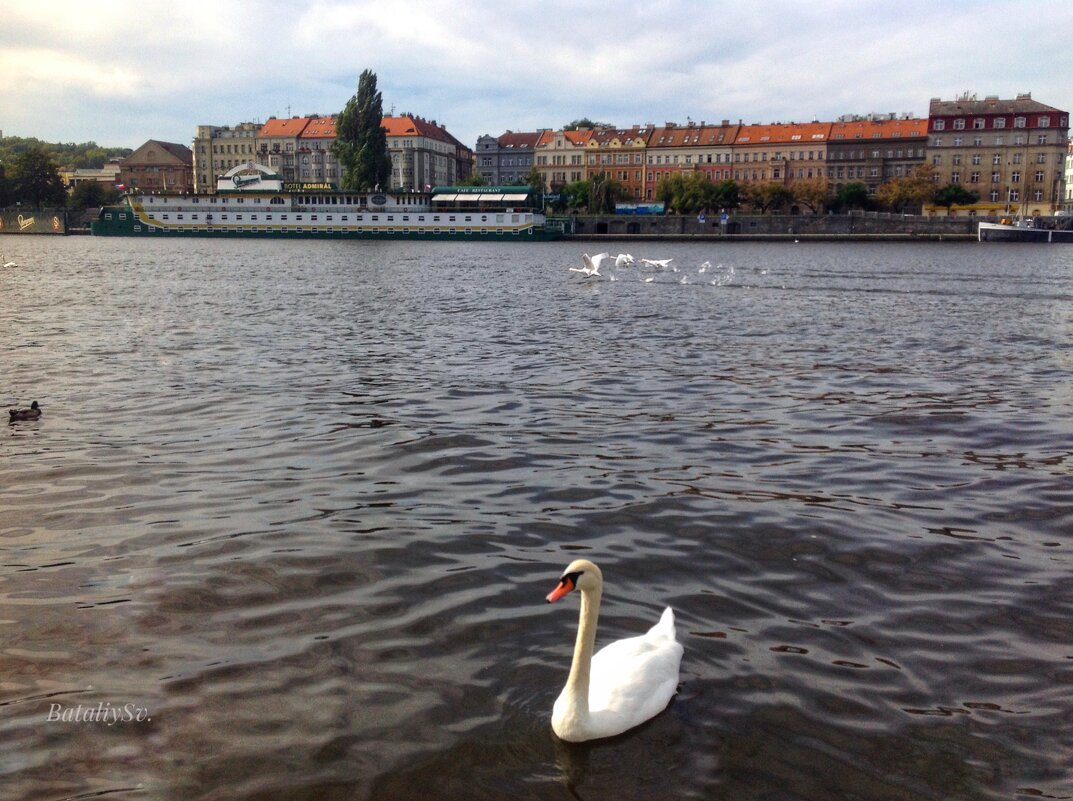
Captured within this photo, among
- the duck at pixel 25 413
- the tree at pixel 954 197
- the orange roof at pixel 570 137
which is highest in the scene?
the orange roof at pixel 570 137

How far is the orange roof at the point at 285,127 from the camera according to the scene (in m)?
161

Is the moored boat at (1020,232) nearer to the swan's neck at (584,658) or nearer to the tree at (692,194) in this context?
the tree at (692,194)

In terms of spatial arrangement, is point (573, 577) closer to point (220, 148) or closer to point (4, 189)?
point (4, 189)

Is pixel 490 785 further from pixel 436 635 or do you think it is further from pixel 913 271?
pixel 913 271

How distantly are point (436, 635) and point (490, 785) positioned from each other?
5.07ft

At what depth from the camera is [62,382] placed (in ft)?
47.5

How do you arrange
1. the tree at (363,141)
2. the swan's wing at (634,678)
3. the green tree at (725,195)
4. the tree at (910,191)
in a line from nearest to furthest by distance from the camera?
the swan's wing at (634,678) → the tree at (363,141) → the tree at (910,191) → the green tree at (725,195)

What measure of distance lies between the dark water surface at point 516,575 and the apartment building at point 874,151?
130 meters

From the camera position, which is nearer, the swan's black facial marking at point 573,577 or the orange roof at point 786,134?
the swan's black facial marking at point 573,577

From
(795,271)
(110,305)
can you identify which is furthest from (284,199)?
(110,305)

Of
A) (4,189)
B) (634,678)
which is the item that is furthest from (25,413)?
(4,189)

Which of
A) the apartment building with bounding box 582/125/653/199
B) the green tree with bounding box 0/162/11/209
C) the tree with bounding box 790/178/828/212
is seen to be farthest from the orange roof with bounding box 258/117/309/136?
the tree with bounding box 790/178/828/212

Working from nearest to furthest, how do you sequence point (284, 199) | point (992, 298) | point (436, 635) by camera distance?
1. point (436, 635)
2. point (992, 298)
3. point (284, 199)

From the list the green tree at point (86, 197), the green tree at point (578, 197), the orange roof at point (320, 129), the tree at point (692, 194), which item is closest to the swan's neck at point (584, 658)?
the tree at point (692, 194)
